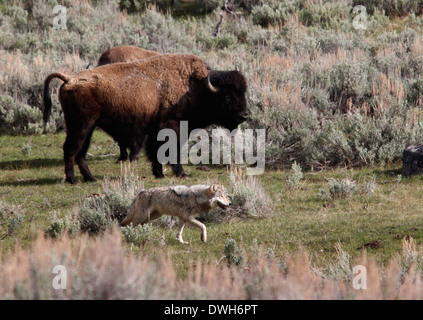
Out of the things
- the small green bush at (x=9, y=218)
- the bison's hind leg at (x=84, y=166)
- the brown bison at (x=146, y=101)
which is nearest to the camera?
the small green bush at (x=9, y=218)

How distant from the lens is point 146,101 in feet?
37.6

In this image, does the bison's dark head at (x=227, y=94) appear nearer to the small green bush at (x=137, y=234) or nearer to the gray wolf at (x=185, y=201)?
the gray wolf at (x=185, y=201)

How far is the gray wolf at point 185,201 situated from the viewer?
25.6 feet

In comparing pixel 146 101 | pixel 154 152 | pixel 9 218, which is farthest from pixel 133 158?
pixel 9 218

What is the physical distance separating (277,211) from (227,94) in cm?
329

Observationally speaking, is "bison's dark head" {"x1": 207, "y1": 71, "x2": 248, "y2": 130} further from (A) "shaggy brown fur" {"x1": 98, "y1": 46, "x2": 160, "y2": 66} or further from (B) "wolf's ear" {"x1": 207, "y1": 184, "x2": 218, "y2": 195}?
(B) "wolf's ear" {"x1": 207, "y1": 184, "x2": 218, "y2": 195}

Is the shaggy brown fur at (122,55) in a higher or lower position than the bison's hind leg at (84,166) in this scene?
higher

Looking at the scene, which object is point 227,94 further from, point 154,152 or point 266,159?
point 154,152

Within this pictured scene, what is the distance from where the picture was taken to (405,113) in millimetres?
13250

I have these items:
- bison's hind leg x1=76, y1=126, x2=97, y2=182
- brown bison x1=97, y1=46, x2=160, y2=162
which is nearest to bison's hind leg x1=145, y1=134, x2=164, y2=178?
brown bison x1=97, y1=46, x2=160, y2=162

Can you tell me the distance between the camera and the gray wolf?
7.80 metres

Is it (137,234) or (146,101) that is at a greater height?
(146,101)

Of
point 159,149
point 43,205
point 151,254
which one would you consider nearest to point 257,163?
point 159,149

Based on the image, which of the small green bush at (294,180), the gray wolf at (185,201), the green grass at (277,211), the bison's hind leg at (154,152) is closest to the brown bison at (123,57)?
the green grass at (277,211)
